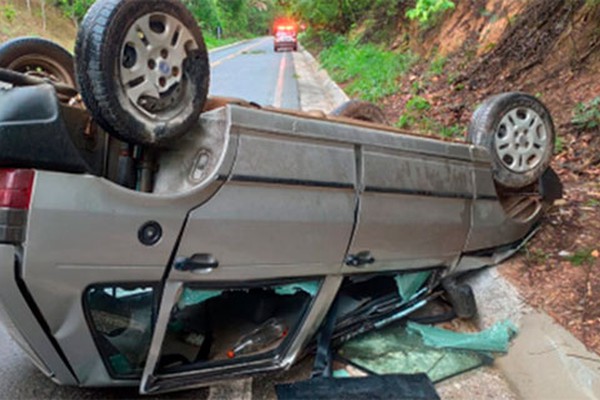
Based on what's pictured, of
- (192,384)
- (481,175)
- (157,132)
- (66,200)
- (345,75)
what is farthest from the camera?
(345,75)

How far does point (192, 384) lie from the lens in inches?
89.9

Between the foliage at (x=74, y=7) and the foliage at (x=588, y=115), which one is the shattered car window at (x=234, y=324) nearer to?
the foliage at (x=588, y=115)

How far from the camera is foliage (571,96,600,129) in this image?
5.17 metres

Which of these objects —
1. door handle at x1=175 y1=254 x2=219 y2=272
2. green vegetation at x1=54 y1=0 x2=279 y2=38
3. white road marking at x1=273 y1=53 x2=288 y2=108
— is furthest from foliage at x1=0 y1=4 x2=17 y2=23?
door handle at x1=175 y1=254 x2=219 y2=272

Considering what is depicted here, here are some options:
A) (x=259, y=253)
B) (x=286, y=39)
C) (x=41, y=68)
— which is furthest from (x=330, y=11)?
(x=259, y=253)

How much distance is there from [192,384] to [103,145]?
110 centimetres

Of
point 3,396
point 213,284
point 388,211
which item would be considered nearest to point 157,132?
point 213,284

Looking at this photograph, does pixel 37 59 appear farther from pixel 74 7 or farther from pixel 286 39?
pixel 286 39

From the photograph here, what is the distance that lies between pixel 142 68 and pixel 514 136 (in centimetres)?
244

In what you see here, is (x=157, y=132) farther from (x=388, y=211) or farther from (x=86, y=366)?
(x=388, y=211)

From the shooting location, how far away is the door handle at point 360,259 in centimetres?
254

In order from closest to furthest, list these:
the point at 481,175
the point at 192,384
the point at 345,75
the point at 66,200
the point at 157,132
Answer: the point at 66,200, the point at 157,132, the point at 192,384, the point at 481,175, the point at 345,75

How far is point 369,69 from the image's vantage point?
43.6 feet

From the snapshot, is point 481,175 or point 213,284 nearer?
point 213,284
